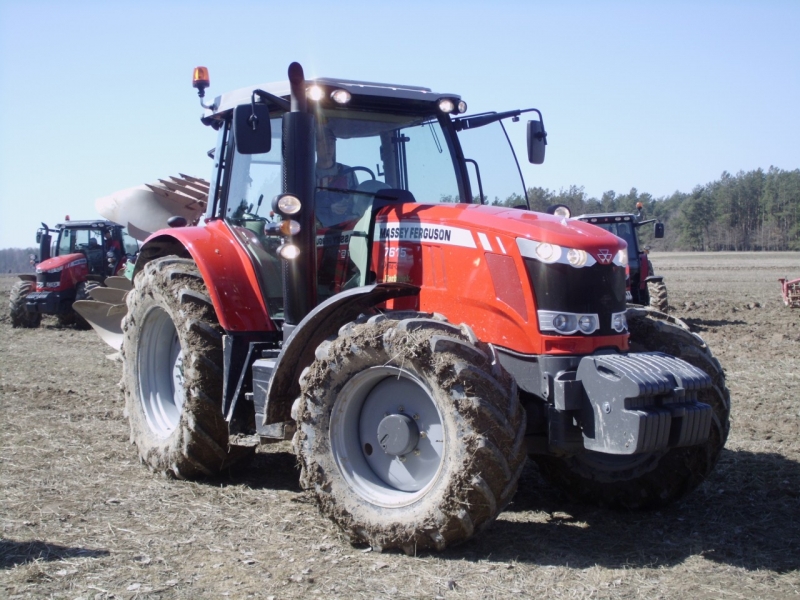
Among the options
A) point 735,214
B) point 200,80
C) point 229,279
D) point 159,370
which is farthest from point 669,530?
point 735,214

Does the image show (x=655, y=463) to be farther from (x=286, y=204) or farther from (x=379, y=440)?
(x=286, y=204)

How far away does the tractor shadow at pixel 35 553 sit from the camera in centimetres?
421

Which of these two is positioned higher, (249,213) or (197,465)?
(249,213)

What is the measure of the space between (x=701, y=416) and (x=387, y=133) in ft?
9.04

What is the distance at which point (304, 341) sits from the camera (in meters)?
4.88

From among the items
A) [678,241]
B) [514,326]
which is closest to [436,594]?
[514,326]

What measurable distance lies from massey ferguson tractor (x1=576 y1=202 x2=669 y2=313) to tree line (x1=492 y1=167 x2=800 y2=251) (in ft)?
180

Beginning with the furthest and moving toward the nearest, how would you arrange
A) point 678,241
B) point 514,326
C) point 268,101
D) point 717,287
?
point 678,241, point 717,287, point 268,101, point 514,326

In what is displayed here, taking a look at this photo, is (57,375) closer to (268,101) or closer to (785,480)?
(268,101)

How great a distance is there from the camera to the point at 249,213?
588cm

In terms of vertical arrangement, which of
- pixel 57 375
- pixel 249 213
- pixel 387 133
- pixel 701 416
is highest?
pixel 387 133

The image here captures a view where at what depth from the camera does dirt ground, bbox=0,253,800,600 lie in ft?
12.6

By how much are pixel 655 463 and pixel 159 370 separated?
372cm

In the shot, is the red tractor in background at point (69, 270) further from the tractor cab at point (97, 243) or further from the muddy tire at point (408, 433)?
the muddy tire at point (408, 433)
